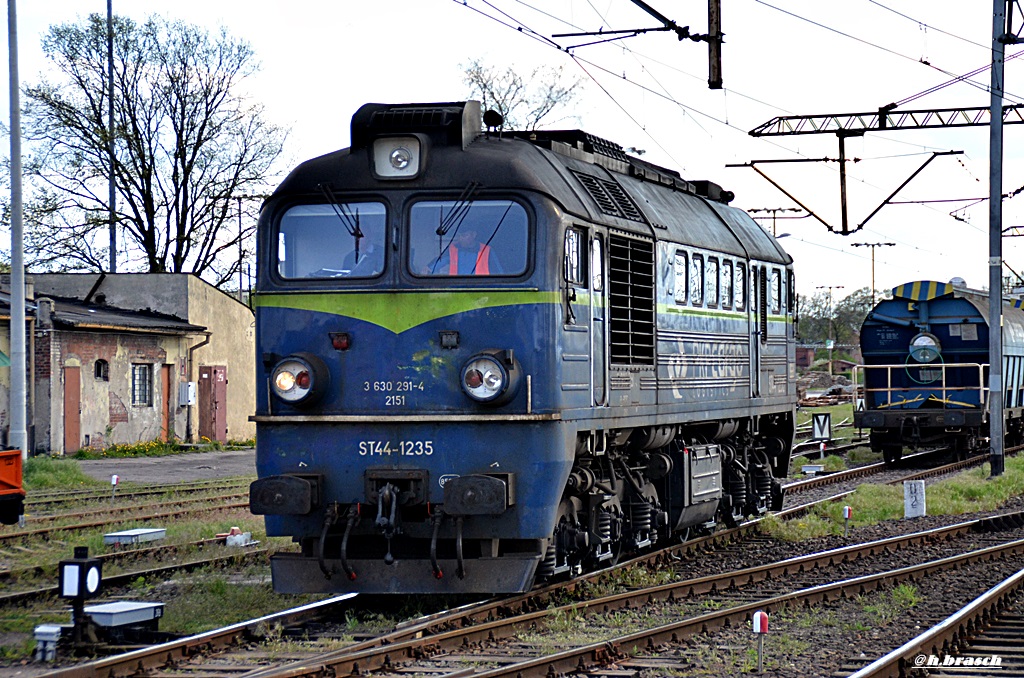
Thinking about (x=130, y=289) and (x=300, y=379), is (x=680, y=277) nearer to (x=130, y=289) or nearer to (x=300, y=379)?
(x=300, y=379)

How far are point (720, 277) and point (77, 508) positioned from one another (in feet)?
34.1

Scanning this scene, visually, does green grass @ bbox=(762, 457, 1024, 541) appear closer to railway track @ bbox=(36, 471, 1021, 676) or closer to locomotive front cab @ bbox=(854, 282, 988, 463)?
railway track @ bbox=(36, 471, 1021, 676)

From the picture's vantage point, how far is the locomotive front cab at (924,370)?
26.2m

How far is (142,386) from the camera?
33.3 metres

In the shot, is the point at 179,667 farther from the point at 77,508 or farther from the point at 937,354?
the point at 937,354

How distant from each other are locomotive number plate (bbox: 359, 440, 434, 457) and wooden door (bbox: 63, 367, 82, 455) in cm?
2187

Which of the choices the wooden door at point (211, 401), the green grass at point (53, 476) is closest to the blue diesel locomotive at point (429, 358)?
the green grass at point (53, 476)

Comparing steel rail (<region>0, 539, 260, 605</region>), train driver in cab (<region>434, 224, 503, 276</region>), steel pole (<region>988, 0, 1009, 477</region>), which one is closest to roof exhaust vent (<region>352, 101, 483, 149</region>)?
train driver in cab (<region>434, 224, 503, 276</region>)

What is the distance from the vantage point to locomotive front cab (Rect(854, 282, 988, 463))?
26203 millimetres

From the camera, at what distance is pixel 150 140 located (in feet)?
153

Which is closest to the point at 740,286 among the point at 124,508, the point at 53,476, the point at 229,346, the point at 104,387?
the point at 124,508

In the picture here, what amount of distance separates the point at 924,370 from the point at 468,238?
19054 mm

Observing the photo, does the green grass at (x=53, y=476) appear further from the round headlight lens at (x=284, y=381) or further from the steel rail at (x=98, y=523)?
the round headlight lens at (x=284, y=381)

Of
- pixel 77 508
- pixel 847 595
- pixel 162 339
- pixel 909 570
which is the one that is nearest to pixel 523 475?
pixel 847 595
